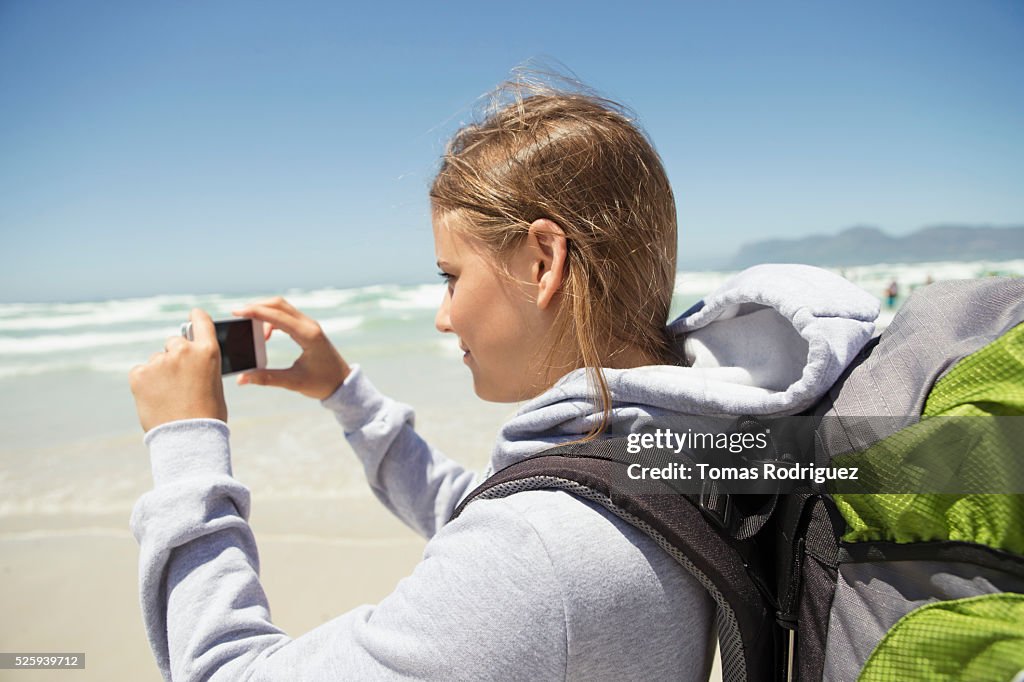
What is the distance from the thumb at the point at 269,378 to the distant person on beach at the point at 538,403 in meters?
0.34

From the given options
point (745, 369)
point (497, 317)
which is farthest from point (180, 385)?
point (745, 369)

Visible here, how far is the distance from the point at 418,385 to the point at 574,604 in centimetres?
851

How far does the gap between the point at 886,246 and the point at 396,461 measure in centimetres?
7649

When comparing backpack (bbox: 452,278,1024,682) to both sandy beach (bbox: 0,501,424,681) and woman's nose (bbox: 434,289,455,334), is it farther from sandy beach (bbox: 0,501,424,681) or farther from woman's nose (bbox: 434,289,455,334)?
sandy beach (bbox: 0,501,424,681)

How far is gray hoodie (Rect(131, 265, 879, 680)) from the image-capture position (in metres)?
0.85

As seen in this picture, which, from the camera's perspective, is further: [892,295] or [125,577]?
[892,295]

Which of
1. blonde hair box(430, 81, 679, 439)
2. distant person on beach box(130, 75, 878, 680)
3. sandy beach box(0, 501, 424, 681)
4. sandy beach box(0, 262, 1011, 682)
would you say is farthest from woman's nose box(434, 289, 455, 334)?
sandy beach box(0, 501, 424, 681)

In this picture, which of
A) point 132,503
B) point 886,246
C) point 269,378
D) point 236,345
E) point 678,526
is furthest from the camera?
point 886,246

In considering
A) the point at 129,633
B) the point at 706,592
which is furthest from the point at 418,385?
the point at 706,592

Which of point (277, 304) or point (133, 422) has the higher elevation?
point (277, 304)

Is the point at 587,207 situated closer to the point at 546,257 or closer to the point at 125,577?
the point at 546,257

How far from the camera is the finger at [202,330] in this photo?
1349mm

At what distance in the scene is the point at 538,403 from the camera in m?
1.14

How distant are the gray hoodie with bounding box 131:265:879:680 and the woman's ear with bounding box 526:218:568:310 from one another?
204 mm
